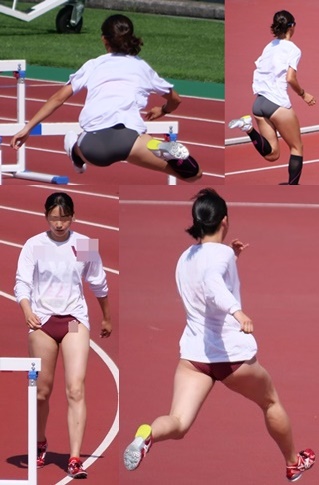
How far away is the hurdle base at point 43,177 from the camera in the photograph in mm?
12297

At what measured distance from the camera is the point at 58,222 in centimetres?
751

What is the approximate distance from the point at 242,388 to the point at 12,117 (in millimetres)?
10332

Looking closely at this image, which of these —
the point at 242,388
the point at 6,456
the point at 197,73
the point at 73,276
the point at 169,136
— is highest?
the point at 197,73

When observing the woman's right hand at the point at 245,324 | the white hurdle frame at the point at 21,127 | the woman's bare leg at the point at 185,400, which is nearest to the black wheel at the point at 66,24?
the white hurdle frame at the point at 21,127

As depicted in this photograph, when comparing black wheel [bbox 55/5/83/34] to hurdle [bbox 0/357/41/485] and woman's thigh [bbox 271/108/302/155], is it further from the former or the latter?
hurdle [bbox 0/357/41/485]

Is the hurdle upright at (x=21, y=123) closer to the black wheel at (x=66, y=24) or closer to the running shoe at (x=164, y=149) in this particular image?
the running shoe at (x=164, y=149)

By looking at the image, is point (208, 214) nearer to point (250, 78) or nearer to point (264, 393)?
point (264, 393)

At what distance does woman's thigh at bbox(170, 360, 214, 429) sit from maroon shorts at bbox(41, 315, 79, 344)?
101 centimetres

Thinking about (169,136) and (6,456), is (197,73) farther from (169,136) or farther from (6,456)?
(6,456)

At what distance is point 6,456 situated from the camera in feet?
26.9

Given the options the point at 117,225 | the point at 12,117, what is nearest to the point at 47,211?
the point at 117,225

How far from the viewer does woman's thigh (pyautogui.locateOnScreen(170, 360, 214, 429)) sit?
21.7 feet

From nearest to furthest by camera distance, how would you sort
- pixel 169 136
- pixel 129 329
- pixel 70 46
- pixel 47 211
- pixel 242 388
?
pixel 242 388 → pixel 47 211 → pixel 169 136 → pixel 129 329 → pixel 70 46

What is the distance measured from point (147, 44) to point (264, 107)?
1214cm
